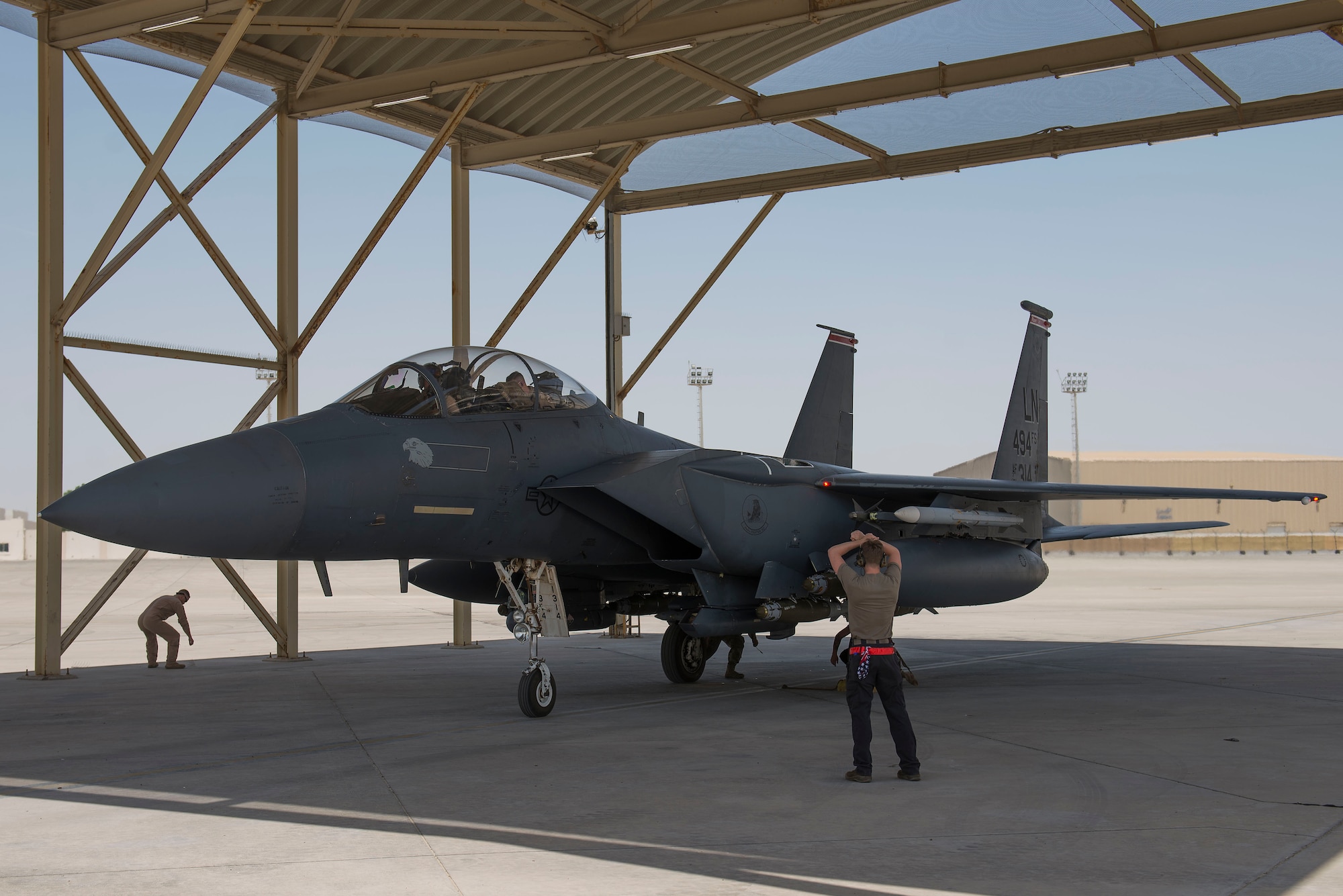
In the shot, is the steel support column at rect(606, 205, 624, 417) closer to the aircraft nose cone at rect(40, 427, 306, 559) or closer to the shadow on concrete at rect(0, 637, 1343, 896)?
the shadow on concrete at rect(0, 637, 1343, 896)

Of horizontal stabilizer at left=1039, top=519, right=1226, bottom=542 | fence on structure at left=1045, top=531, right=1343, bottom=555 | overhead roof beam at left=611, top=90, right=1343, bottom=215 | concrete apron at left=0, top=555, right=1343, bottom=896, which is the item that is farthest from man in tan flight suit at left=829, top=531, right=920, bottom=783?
fence on structure at left=1045, top=531, right=1343, bottom=555

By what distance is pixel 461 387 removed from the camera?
8.40 metres

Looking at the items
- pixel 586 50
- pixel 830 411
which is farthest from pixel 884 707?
pixel 830 411

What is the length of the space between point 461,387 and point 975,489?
4649 mm

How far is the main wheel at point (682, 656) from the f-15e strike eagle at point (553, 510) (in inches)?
0.7

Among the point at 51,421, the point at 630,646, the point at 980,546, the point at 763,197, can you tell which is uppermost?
the point at 763,197

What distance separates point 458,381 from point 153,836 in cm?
407

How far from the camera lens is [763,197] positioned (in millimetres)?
16922

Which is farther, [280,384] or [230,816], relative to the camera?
[280,384]

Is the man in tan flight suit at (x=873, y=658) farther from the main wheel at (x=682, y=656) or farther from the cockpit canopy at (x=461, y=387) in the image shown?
the main wheel at (x=682, y=656)

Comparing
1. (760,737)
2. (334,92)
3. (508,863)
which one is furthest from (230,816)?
(334,92)

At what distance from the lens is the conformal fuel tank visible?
9938 mm

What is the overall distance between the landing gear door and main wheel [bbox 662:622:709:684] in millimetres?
2315

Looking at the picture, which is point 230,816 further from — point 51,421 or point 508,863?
point 51,421
